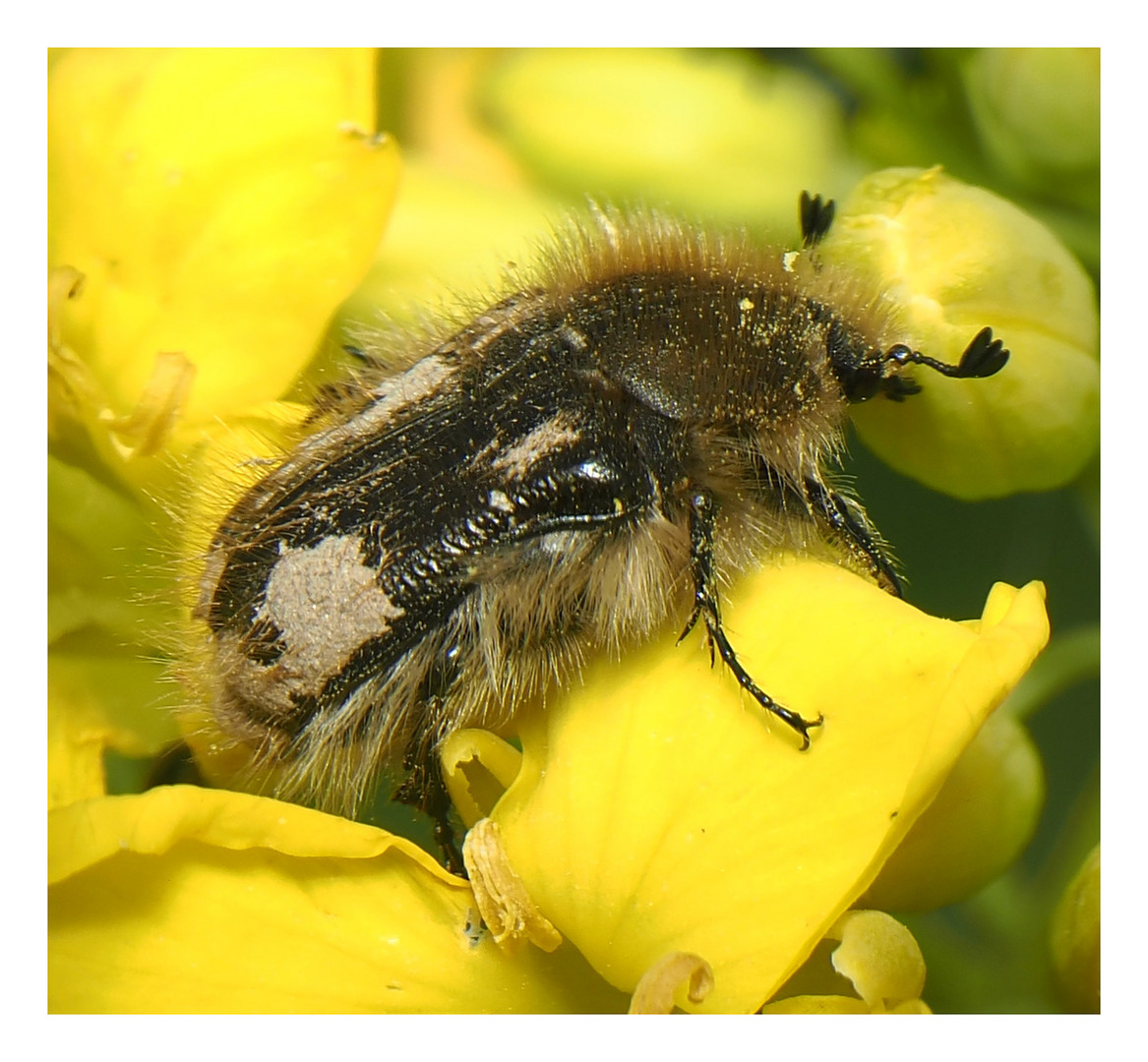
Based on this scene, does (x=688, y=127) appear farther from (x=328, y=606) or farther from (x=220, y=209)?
(x=328, y=606)

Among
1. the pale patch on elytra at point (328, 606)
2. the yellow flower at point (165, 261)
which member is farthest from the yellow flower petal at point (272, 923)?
the yellow flower at point (165, 261)

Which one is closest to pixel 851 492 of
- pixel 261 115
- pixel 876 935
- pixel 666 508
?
pixel 666 508

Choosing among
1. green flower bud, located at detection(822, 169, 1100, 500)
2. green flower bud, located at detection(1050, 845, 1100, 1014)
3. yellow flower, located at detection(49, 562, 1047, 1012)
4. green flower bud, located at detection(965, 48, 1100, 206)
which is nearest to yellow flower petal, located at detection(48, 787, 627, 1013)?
yellow flower, located at detection(49, 562, 1047, 1012)

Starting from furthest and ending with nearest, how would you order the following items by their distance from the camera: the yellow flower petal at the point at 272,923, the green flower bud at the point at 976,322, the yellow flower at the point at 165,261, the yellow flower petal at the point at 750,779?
the yellow flower at the point at 165,261
the green flower bud at the point at 976,322
the yellow flower petal at the point at 272,923
the yellow flower petal at the point at 750,779

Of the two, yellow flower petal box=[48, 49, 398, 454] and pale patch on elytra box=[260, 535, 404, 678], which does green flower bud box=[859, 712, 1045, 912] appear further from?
yellow flower petal box=[48, 49, 398, 454]

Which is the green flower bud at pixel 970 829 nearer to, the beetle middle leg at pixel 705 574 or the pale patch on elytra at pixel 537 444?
the beetle middle leg at pixel 705 574
